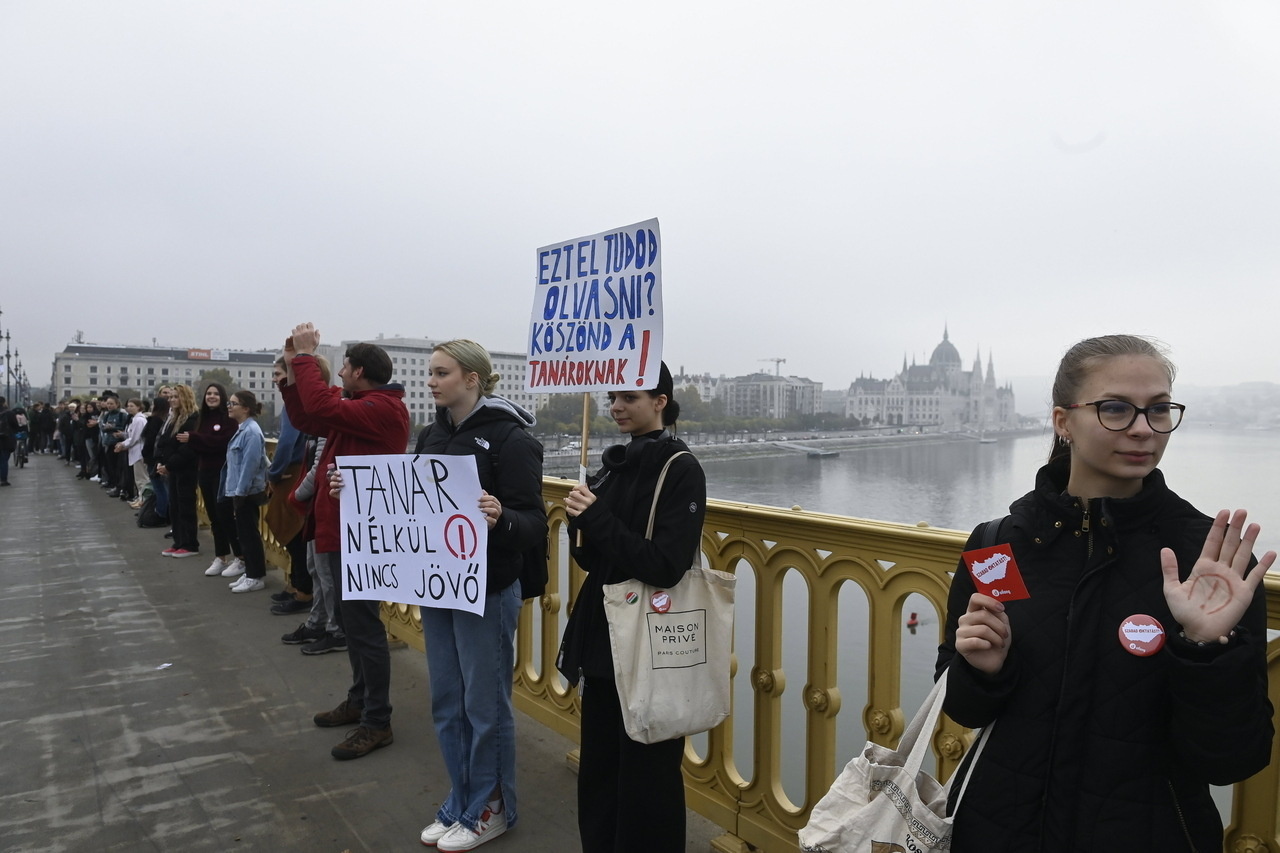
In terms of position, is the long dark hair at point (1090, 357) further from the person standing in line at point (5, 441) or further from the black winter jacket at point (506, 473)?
the person standing in line at point (5, 441)

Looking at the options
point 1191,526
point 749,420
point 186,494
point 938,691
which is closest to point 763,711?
point 938,691

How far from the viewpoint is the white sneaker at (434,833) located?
3256mm

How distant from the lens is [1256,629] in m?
1.45

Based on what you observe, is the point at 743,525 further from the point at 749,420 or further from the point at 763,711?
the point at 749,420

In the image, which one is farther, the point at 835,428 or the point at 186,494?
the point at 186,494

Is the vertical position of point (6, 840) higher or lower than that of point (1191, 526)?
lower

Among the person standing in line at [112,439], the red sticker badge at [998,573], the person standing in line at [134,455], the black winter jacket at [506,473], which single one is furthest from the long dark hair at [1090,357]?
the person standing in line at [112,439]

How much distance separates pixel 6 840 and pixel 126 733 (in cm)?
110

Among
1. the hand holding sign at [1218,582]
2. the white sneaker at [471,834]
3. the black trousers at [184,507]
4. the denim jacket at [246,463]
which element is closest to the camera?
the hand holding sign at [1218,582]

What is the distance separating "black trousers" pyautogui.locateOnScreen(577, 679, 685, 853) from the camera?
2.66 m

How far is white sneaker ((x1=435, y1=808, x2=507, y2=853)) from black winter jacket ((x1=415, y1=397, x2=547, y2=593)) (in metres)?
0.94

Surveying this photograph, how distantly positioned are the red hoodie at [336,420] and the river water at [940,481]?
1.69m

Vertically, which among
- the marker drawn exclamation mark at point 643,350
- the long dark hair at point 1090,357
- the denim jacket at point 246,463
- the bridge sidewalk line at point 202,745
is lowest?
A: the bridge sidewalk line at point 202,745

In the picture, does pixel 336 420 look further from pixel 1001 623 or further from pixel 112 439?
pixel 112 439
